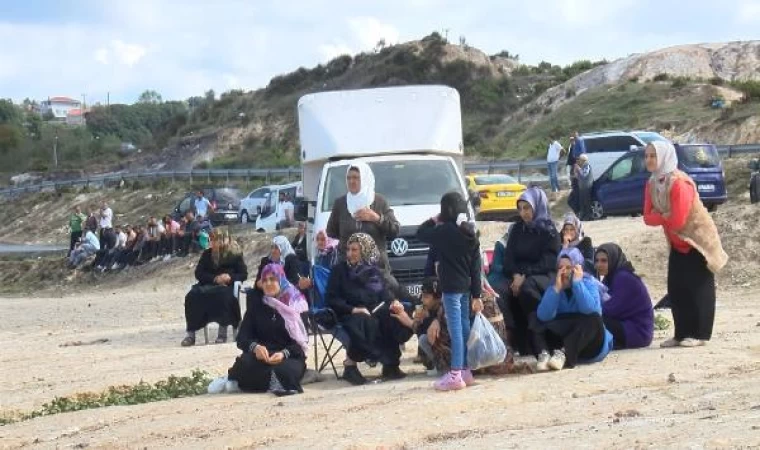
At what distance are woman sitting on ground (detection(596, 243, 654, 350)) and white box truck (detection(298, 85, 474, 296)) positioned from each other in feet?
9.92

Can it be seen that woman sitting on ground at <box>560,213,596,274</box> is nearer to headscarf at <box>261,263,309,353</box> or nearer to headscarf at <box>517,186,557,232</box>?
headscarf at <box>517,186,557,232</box>

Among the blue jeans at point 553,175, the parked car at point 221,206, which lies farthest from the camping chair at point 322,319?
the parked car at point 221,206

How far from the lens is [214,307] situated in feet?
54.8

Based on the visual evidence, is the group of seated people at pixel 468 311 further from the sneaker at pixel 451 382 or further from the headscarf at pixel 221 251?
the headscarf at pixel 221 251

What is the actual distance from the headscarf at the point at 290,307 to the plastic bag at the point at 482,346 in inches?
67.2

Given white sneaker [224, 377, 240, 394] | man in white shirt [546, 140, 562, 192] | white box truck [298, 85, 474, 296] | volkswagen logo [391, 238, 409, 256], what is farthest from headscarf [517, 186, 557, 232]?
man in white shirt [546, 140, 562, 192]

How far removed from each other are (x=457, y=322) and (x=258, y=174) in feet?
137

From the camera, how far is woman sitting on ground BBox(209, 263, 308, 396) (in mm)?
11898

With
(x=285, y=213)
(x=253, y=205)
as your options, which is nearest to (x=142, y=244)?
(x=285, y=213)

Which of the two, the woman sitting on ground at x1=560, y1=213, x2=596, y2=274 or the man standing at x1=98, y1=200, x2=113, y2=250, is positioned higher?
the woman sitting on ground at x1=560, y1=213, x2=596, y2=274

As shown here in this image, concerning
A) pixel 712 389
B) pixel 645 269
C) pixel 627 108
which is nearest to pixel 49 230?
pixel 627 108

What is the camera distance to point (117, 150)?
92.3m

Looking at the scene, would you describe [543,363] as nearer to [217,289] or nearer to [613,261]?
[613,261]

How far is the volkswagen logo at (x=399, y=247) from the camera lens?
15312mm
